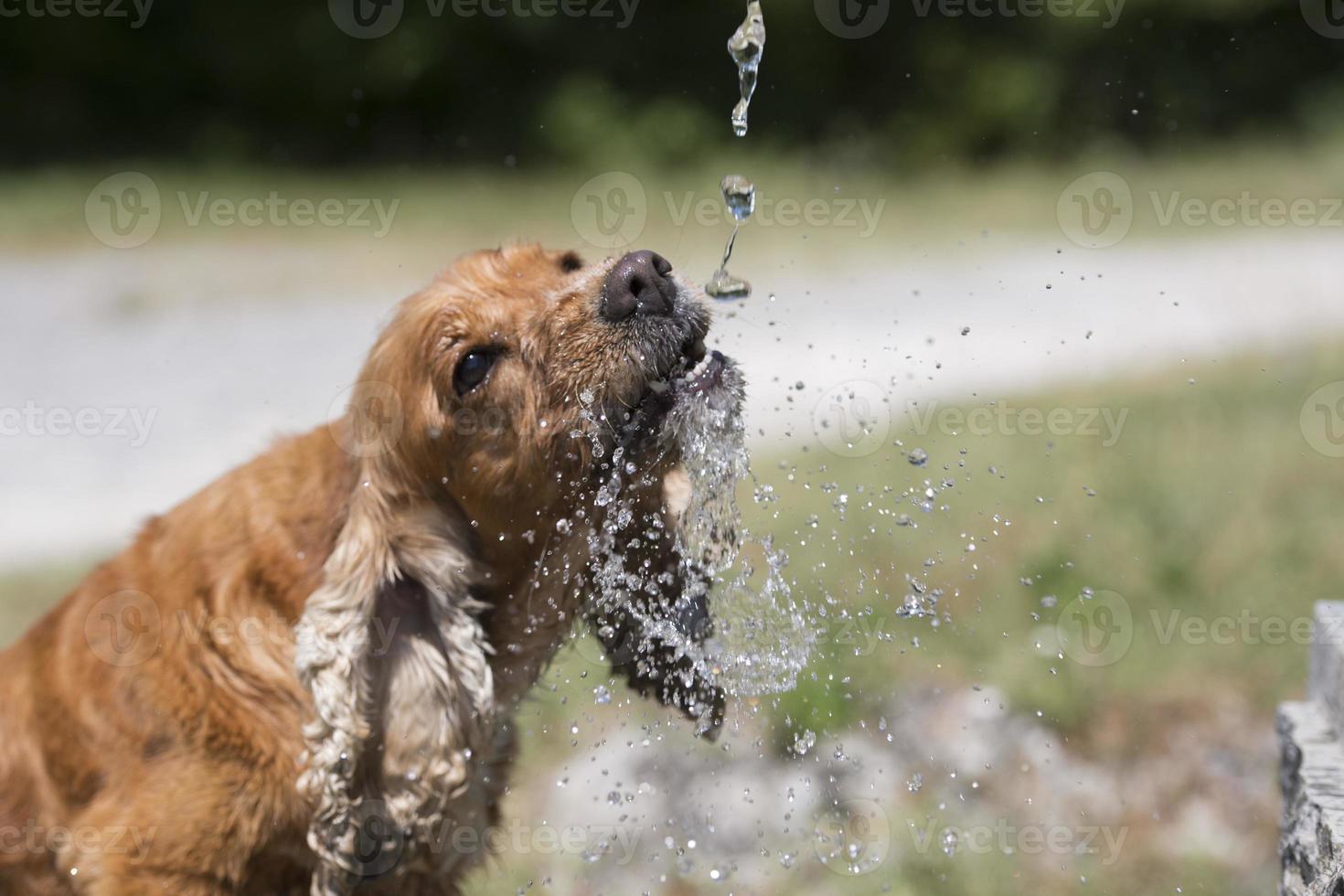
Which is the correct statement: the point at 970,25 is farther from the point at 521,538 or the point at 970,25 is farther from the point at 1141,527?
the point at 521,538

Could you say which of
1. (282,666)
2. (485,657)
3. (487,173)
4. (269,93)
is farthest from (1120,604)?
(269,93)

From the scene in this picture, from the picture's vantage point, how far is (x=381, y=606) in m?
3.74

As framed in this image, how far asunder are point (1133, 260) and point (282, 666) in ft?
30.0
